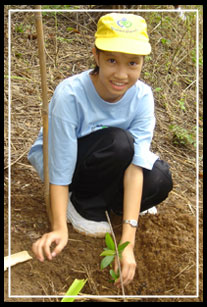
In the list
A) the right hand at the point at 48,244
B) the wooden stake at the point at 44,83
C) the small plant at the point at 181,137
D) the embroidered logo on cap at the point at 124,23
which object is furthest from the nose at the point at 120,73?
the small plant at the point at 181,137

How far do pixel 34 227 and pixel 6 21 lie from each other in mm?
1834

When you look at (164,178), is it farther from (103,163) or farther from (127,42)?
(127,42)

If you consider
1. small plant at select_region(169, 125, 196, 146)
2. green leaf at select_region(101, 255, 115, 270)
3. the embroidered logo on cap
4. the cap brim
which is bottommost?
small plant at select_region(169, 125, 196, 146)

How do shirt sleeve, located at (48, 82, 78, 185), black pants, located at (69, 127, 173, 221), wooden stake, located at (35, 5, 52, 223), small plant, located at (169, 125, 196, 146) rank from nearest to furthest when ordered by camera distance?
wooden stake, located at (35, 5, 52, 223) < shirt sleeve, located at (48, 82, 78, 185) < black pants, located at (69, 127, 173, 221) < small plant, located at (169, 125, 196, 146)

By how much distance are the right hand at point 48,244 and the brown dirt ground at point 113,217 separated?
0.60ft

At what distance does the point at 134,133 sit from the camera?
179 centimetres

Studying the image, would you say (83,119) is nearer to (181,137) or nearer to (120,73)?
(120,73)

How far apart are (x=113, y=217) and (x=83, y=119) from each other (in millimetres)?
517

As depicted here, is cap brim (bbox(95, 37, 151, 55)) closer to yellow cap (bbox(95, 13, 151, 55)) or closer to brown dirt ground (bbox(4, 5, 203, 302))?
yellow cap (bbox(95, 13, 151, 55))

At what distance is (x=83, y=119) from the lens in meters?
1.70

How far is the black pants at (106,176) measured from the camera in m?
1.74

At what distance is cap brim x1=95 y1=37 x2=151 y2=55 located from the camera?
1.45 m

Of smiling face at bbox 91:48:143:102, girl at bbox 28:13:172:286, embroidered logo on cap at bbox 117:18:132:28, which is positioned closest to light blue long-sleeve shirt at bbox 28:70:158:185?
girl at bbox 28:13:172:286

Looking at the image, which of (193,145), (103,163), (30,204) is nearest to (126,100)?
(103,163)
